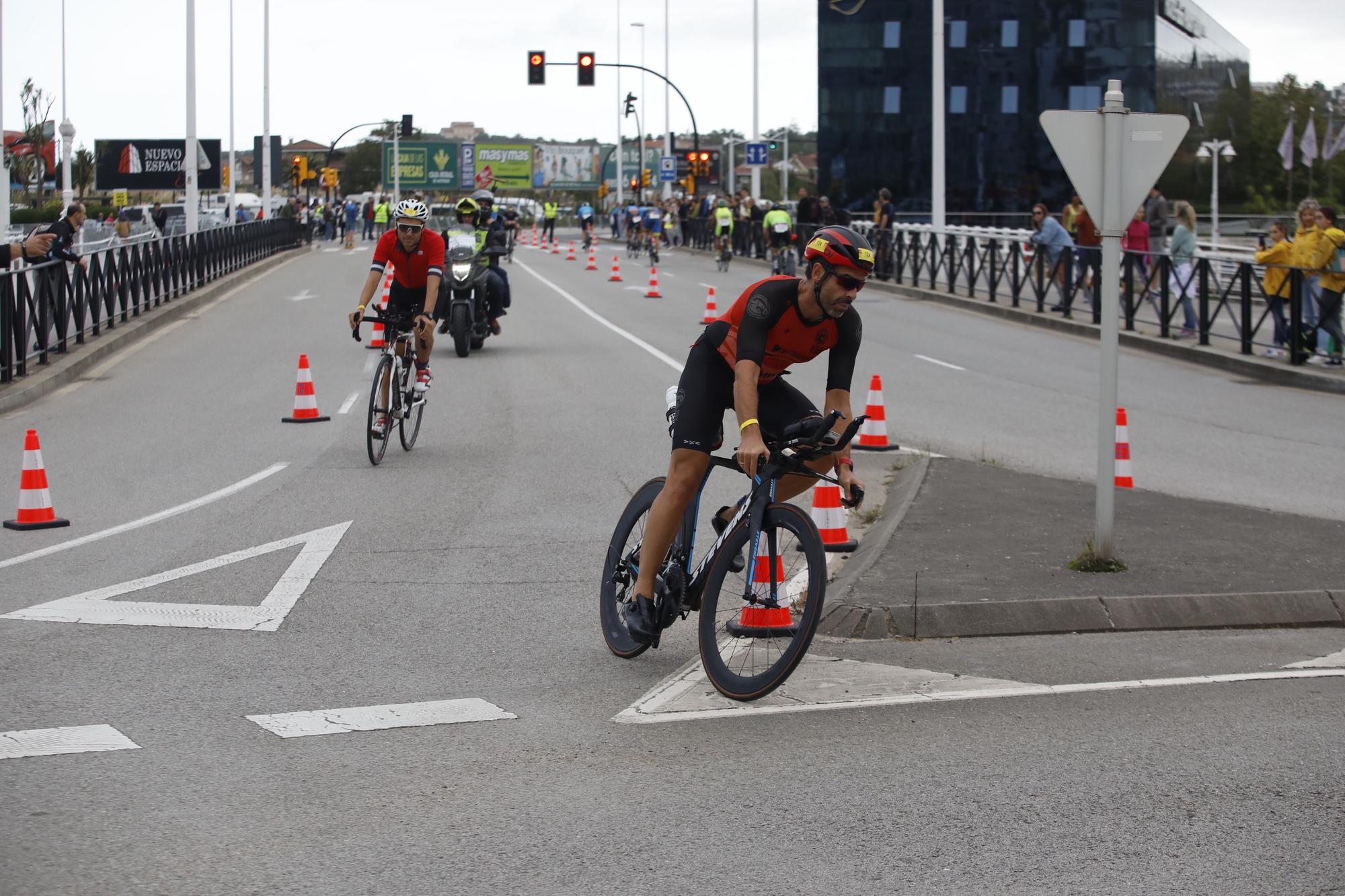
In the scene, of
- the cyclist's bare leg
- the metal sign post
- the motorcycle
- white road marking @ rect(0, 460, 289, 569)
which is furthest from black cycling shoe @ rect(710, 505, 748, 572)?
the motorcycle

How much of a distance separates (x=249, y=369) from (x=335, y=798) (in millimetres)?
15488

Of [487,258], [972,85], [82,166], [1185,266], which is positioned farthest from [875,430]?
[82,166]

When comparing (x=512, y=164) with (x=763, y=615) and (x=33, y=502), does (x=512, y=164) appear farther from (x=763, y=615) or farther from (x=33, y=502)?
(x=763, y=615)

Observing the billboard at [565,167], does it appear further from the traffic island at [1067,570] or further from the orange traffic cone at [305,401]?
the traffic island at [1067,570]

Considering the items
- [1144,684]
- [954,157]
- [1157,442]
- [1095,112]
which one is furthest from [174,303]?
[954,157]

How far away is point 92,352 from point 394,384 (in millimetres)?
→ 9506

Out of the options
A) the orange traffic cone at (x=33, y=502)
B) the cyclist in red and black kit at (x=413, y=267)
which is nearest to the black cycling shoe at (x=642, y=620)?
the orange traffic cone at (x=33, y=502)

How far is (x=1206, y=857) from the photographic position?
4.29 metres

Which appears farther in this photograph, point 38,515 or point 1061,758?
point 38,515

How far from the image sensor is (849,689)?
6047mm

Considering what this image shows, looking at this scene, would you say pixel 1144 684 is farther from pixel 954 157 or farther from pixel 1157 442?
pixel 954 157

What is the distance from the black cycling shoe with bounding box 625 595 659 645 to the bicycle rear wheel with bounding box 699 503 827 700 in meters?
0.37

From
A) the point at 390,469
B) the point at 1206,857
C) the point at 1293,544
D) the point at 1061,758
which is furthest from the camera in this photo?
the point at 390,469

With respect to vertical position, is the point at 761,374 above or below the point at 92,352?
above
